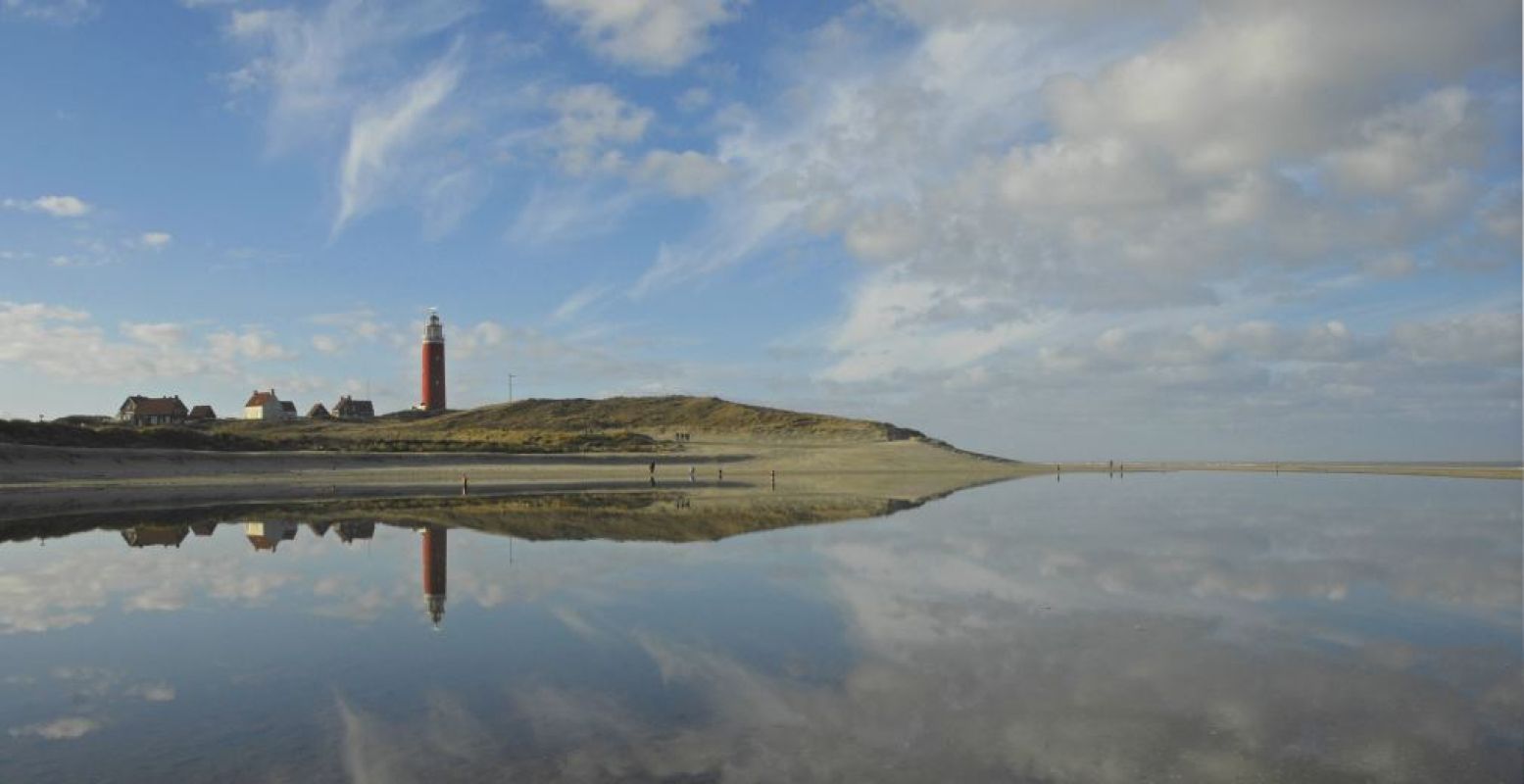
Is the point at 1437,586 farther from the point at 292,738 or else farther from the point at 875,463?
the point at 875,463

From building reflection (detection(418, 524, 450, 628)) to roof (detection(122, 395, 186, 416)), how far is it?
116565 mm

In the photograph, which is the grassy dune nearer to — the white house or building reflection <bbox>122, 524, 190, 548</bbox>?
the white house

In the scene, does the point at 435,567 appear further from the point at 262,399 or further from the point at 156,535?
the point at 262,399

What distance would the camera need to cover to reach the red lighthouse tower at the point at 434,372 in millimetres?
129000

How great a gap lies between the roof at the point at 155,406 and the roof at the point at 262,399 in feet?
41.2

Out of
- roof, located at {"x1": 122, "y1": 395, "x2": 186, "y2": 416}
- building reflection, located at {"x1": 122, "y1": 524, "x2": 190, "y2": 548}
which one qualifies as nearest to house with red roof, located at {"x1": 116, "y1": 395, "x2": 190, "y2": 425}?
→ roof, located at {"x1": 122, "y1": 395, "x2": 186, "y2": 416}

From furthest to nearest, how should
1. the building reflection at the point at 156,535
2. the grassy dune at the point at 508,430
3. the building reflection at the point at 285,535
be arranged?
the grassy dune at the point at 508,430 < the building reflection at the point at 156,535 < the building reflection at the point at 285,535

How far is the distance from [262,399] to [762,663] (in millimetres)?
146961

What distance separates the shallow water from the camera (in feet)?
26.0

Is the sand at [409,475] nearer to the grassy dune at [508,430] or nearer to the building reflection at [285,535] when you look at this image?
the grassy dune at [508,430]

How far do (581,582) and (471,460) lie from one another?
5319cm

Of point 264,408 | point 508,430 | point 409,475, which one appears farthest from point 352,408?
point 409,475

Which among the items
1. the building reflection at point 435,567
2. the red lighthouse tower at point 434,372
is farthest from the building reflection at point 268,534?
the red lighthouse tower at point 434,372

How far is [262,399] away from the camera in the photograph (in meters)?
137
